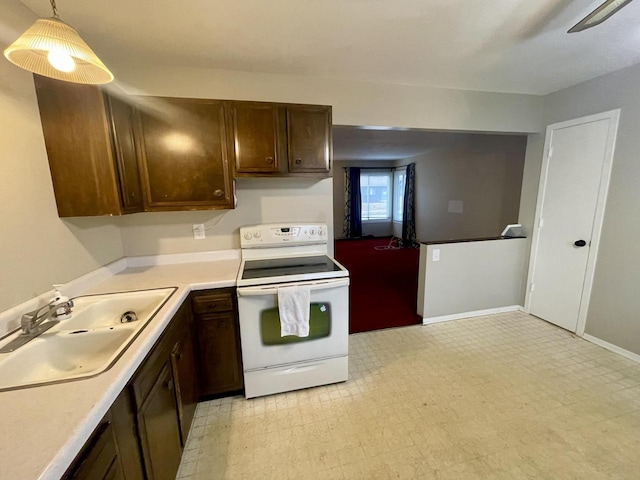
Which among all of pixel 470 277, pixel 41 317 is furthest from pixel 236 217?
pixel 470 277

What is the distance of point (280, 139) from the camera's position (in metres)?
2.05

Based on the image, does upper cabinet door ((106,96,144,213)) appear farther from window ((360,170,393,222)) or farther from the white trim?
window ((360,170,393,222))

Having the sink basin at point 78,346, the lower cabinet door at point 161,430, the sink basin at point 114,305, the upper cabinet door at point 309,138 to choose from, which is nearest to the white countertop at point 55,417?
the sink basin at point 78,346

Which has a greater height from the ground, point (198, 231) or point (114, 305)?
point (198, 231)

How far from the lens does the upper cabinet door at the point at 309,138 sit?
2066 mm

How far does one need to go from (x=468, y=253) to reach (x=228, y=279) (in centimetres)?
257

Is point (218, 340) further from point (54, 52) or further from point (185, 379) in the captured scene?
point (54, 52)

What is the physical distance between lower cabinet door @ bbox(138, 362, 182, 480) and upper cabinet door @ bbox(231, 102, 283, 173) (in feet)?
4.65

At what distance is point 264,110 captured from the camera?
201 cm

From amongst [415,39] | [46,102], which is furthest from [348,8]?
[46,102]

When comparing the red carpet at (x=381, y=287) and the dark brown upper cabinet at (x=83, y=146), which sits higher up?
the dark brown upper cabinet at (x=83, y=146)

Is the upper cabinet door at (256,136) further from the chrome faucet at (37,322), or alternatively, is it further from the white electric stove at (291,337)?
the chrome faucet at (37,322)

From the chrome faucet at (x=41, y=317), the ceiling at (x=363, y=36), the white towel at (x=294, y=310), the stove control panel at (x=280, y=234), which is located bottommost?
the white towel at (x=294, y=310)

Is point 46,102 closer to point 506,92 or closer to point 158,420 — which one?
point 158,420
